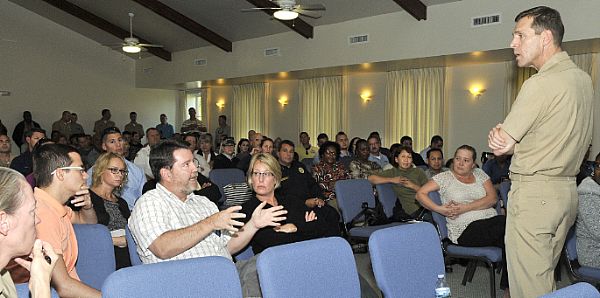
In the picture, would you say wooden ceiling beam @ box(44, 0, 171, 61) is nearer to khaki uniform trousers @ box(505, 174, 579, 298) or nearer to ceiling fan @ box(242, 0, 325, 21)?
ceiling fan @ box(242, 0, 325, 21)

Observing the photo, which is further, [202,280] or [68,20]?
[68,20]

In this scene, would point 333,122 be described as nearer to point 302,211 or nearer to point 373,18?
point 373,18

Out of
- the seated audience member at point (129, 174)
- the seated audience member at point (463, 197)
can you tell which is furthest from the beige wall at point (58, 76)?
the seated audience member at point (463, 197)

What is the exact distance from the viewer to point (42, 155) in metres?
2.91

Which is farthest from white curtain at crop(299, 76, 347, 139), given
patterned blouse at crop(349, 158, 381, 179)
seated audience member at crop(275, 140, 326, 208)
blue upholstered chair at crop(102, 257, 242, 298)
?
blue upholstered chair at crop(102, 257, 242, 298)

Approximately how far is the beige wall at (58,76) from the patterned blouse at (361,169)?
35.5ft

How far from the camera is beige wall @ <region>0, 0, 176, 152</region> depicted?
14898 mm

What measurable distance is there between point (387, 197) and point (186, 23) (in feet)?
26.6

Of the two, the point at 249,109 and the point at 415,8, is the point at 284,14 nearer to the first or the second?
the point at 415,8

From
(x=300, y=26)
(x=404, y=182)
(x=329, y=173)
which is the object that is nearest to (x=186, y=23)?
(x=300, y=26)

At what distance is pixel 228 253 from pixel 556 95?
180 centimetres

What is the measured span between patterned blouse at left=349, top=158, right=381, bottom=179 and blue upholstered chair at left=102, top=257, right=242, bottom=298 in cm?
548

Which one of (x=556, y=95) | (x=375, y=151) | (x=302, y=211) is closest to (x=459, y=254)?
(x=302, y=211)

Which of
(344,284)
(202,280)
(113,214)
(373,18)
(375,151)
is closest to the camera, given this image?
(202,280)
